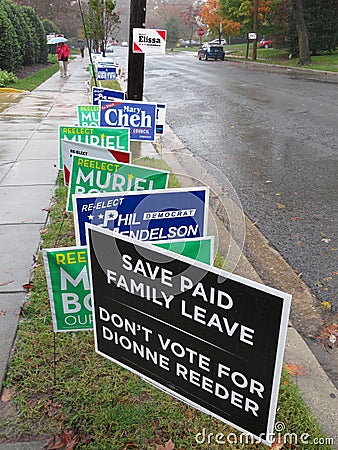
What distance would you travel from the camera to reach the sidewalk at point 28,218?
2.82m

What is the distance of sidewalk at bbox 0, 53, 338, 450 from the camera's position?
2.82m

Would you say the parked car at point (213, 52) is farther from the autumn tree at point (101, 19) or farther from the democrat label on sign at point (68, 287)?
the democrat label on sign at point (68, 287)

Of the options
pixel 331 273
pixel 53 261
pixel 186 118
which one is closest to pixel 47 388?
pixel 53 261

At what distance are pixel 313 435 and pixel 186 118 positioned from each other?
1089cm

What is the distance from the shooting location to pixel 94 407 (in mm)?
2645

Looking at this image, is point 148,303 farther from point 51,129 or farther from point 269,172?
point 51,129

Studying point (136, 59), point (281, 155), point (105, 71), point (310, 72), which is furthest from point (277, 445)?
point (310, 72)

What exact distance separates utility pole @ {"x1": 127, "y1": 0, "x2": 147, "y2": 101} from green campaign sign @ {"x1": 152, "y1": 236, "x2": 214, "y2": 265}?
5953 millimetres

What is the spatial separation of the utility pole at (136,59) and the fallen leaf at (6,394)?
5808 mm

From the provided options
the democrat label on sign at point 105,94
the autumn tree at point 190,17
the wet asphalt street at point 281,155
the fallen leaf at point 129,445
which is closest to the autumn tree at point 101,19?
the wet asphalt street at point 281,155

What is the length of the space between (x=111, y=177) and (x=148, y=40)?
4256mm

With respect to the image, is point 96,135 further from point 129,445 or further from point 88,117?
point 129,445

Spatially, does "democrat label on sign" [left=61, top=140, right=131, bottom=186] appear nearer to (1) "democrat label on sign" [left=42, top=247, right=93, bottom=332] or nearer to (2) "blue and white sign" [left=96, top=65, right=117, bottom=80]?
(1) "democrat label on sign" [left=42, top=247, right=93, bottom=332]

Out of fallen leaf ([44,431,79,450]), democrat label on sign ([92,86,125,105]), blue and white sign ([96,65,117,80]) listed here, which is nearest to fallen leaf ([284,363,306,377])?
fallen leaf ([44,431,79,450])
